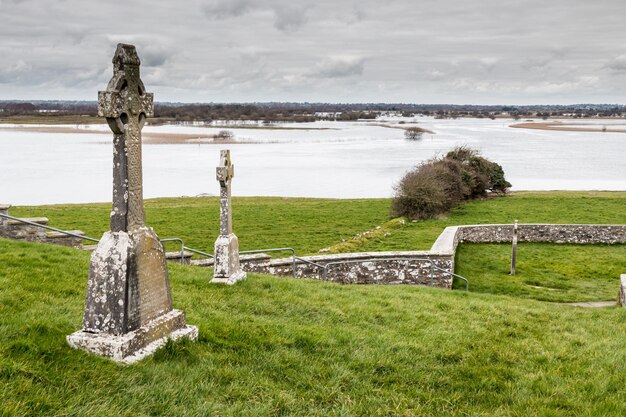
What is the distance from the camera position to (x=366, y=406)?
4.89m

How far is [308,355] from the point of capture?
19.4 feet

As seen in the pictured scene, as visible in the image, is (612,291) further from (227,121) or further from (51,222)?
(227,121)

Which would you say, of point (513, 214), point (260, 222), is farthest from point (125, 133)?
point (513, 214)

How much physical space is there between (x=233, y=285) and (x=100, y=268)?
414cm

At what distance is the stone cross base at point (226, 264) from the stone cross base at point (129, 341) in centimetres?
375

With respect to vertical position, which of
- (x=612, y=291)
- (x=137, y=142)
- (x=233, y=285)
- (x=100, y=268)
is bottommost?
(x=612, y=291)

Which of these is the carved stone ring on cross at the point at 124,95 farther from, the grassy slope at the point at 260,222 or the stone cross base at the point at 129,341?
the grassy slope at the point at 260,222

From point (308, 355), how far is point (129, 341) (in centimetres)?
183

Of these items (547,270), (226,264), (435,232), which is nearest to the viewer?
(226,264)

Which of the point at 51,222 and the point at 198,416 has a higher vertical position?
the point at 198,416

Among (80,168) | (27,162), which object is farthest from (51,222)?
(27,162)

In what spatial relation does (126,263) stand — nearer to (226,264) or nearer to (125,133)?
(125,133)

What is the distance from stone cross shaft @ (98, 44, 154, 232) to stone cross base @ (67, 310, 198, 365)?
99 centimetres

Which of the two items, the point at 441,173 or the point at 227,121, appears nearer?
the point at 441,173
